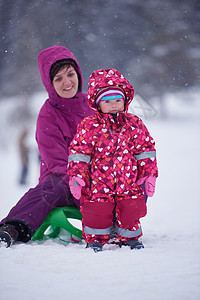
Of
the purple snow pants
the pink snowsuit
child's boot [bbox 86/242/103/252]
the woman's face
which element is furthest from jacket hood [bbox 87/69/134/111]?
child's boot [bbox 86/242/103/252]

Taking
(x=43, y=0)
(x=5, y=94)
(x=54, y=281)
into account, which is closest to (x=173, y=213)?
(x=54, y=281)

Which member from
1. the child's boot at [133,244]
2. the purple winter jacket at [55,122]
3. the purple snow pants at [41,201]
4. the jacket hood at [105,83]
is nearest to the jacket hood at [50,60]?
the purple winter jacket at [55,122]

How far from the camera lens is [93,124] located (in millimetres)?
1212

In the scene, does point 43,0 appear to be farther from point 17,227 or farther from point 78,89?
point 17,227

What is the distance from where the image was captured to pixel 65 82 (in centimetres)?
152

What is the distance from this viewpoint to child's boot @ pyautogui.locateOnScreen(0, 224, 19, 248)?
3.69 ft

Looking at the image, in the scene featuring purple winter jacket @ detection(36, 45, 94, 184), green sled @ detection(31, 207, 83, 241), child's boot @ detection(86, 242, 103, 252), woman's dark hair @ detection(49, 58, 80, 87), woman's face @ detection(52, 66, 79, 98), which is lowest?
child's boot @ detection(86, 242, 103, 252)

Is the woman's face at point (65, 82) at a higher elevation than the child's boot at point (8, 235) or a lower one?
higher

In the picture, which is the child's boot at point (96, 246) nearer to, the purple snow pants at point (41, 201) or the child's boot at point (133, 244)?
the child's boot at point (133, 244)

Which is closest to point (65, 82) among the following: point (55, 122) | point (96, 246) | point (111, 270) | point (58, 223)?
point (55, 122)

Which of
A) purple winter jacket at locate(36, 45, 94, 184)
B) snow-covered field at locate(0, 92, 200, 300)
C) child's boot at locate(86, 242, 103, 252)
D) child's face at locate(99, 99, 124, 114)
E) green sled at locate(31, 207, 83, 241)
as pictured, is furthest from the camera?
purple winter jacket at locate(36, 45, 94, 184)

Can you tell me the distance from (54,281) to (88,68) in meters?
2.56

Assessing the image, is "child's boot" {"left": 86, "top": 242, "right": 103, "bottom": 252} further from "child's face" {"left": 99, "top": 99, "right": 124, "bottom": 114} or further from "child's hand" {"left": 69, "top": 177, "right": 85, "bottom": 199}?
"child's face" {"left": 99, "top": 99, "right": 124, "bottom": 114}

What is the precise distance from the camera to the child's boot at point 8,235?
3.69 feet
